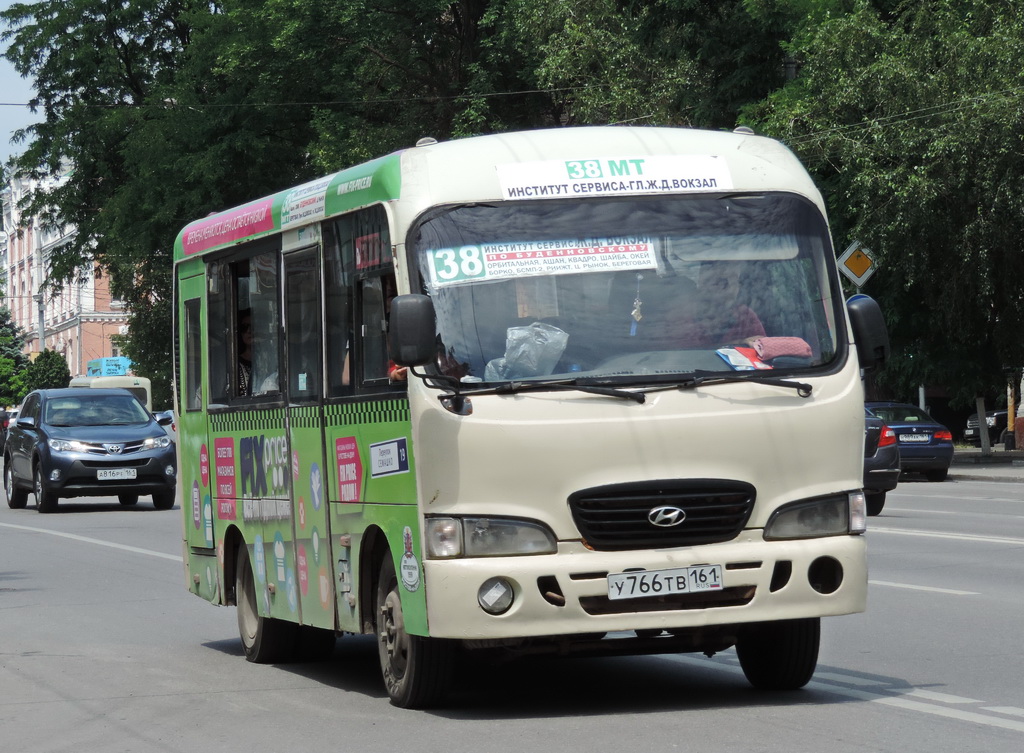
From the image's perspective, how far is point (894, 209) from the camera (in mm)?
34844

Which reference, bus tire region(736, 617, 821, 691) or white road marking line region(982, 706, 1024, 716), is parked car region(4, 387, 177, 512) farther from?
white road marking line region(982, 706, 1024, 716)

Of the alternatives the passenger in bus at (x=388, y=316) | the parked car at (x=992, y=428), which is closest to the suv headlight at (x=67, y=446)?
the passenger in bus at (x=388, y=316)

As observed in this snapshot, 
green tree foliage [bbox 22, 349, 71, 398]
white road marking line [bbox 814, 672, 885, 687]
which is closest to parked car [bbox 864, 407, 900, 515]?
white road marking line [bbox 814, 672, 885, 687]

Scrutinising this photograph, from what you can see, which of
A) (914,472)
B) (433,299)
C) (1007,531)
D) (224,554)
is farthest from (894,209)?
(433,299)

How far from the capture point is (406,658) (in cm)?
834

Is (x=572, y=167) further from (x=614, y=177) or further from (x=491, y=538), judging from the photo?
(x=491, y=538)

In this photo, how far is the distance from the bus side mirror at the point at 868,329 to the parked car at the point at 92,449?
20308 mm

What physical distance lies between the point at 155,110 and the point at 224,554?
38.5 meters

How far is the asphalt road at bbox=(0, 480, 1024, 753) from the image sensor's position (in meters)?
7.60

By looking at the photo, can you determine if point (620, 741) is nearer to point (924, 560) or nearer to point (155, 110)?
point (924, 560)

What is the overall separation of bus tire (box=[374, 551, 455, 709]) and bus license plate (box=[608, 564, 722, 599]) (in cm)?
82

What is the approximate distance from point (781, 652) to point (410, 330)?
241cm

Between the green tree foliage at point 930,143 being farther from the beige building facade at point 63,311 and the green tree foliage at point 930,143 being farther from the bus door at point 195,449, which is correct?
the beige building facade at point 63,311

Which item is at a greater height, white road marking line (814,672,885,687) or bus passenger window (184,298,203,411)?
bus passenger window (184,298,203,411)
